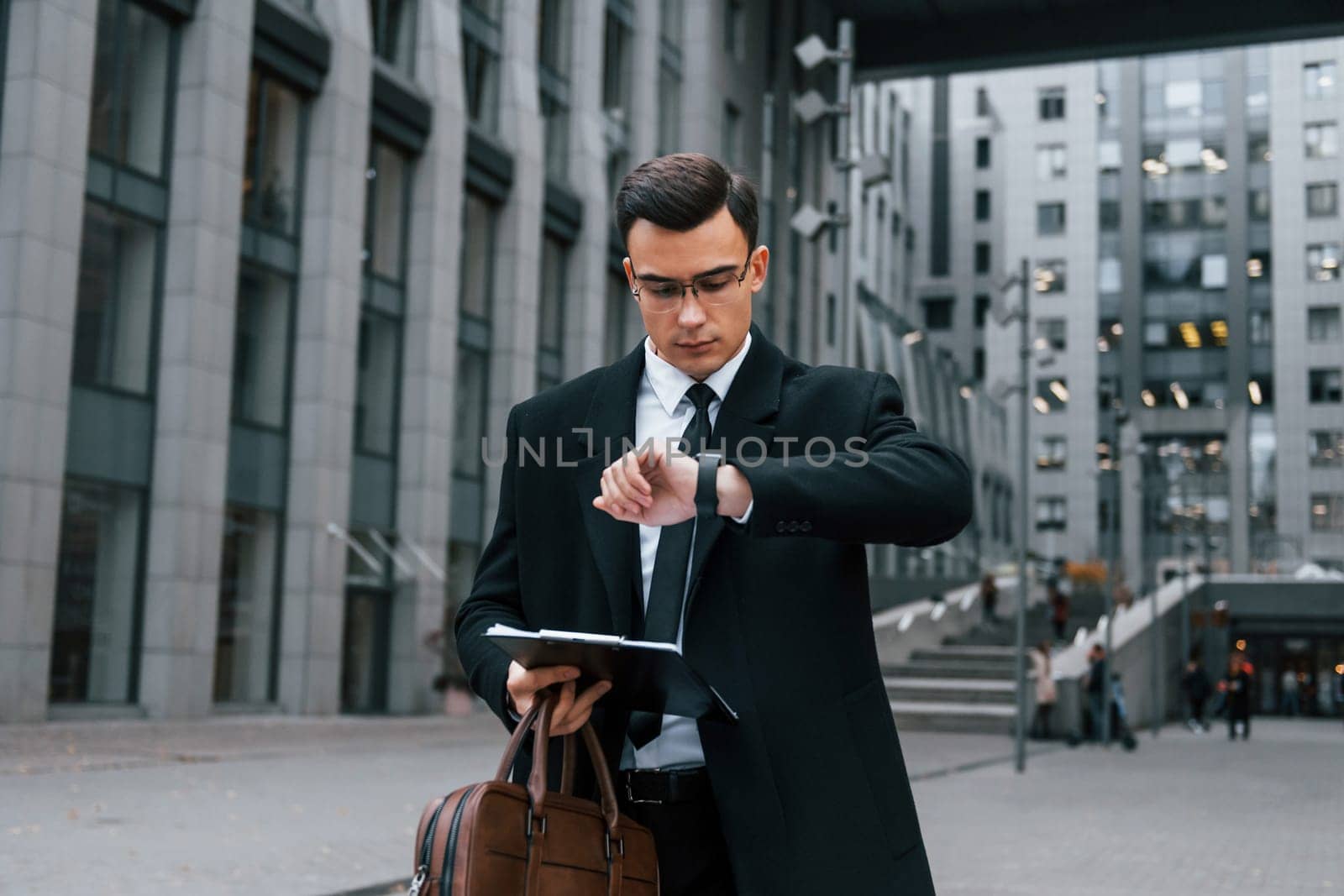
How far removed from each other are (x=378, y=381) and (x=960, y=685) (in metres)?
13.5

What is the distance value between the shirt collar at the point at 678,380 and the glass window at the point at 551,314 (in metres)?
33.6

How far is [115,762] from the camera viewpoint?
16016 mm

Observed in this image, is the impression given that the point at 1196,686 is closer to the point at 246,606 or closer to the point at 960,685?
the point at 960,685

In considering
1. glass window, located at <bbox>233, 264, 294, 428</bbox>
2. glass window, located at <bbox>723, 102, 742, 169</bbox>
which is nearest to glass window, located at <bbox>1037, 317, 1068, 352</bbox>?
glass window, located at <bbox>723, 102, 742, 169</bbox>

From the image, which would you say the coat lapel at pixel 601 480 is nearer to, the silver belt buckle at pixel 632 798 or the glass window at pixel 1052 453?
the silver belt buckle at pixel 632 798

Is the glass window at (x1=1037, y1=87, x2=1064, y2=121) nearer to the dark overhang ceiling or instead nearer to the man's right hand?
the dark overhang ceiling

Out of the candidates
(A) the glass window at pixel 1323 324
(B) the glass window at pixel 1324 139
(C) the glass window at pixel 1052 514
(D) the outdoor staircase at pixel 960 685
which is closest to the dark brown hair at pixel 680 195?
(D) the outdoor staircase at pixel 960 685

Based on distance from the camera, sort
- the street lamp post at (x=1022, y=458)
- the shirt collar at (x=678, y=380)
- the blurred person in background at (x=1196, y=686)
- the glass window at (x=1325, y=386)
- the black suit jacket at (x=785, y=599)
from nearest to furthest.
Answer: the black suit jacket at (x=785, y=599) → the shirt collar at (x=678, y=380) → the street lamp post at (x=1022, y=458) → the blurred person in background at (x=1196, y=686) → the glass window at (x=1325, y=386)

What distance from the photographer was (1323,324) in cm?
8512

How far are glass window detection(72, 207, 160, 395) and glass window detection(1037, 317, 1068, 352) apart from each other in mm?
71978

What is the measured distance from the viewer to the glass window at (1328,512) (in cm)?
8206

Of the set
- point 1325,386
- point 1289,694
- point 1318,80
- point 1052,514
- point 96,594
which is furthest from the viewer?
point 1052,514

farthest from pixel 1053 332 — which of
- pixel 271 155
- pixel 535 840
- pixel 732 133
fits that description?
pixel 535 840

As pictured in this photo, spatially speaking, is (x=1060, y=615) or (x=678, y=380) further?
(x=1060, y=615)
